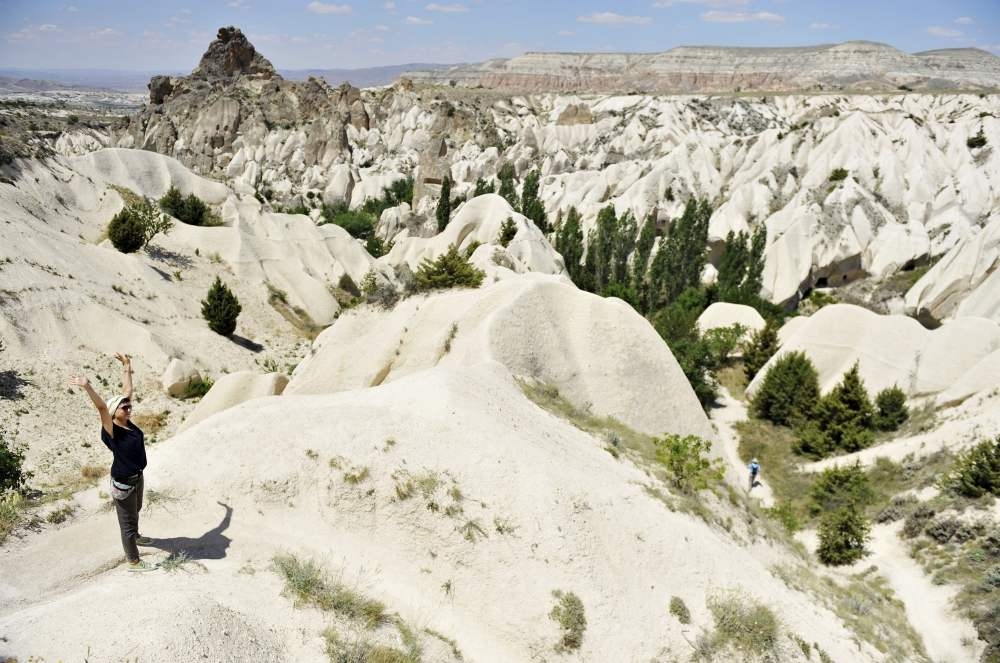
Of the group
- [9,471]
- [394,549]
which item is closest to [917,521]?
[394,549]

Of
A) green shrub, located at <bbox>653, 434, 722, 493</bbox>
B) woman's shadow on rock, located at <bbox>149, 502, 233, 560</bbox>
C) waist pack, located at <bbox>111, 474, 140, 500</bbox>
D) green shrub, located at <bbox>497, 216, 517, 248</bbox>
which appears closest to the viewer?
waist pack, located at <bbox>111, 474, 140, 500</bbox>

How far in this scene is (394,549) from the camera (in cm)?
977

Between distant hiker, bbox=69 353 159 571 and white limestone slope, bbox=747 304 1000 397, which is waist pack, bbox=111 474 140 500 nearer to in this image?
distant hiker, bbox=69 353 159 571

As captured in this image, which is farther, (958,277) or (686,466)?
(958,277)

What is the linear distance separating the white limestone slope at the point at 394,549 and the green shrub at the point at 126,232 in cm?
2657

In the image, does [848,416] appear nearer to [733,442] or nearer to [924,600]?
[733,442]

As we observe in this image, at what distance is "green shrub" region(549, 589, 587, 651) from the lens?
905 centimetres

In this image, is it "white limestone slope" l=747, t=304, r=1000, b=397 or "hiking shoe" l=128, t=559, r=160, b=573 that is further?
"white limestone slope" l=747, t=304, r=1000, b=397

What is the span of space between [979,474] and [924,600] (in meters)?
4.72

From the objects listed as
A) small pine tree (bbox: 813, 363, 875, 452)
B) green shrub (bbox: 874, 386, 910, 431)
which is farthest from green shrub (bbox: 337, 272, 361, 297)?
green shrub (bbox: 874, 386, 910, 431)

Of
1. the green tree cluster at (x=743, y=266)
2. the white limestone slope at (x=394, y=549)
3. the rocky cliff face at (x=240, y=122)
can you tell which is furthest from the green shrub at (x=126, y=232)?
the rocky cliff face at (x=240, y=122)

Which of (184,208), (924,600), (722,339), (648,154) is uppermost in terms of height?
(648,154)

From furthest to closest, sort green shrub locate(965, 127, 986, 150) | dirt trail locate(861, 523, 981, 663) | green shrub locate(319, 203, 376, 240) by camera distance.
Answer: green shrub locate(319, 203, 376, 240)
green shrub locate(965, 127, 986, 150)
dirt trail locate(861, 523, 981, 663)

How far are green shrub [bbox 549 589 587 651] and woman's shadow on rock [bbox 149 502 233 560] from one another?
15.9 feet
